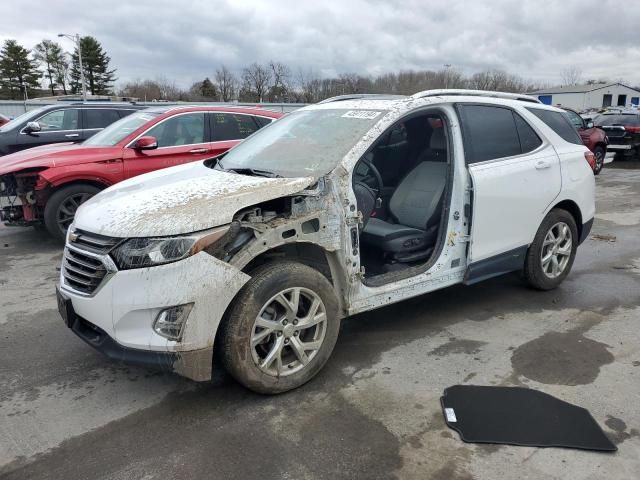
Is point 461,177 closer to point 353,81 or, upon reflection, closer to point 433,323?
point 433,323

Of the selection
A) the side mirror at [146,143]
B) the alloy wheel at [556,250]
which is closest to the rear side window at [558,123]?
the alloy wheel at [556,250]

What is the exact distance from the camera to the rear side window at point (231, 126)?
→ 7.70 meters

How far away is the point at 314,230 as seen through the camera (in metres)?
3.27

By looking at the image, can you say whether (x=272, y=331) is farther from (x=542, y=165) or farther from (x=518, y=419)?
(x=542, y=165)

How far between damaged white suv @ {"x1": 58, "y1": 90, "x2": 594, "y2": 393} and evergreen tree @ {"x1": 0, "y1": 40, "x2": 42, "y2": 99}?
78551 millimetres

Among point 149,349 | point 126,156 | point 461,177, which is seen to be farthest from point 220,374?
point 126,156

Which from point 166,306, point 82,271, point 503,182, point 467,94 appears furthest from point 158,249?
point 467,94

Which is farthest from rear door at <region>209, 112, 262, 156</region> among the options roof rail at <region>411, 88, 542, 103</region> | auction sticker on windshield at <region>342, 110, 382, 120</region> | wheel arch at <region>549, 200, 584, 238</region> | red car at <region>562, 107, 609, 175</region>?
red car at <region>562, 107, 609, 175</region>

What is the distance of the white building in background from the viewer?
83.8 meters

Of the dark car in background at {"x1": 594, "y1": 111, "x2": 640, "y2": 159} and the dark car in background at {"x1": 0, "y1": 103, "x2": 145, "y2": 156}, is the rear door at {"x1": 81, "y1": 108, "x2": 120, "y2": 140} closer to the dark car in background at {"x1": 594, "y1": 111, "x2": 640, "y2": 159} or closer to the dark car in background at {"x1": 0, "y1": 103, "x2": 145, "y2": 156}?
the dark car in background at {"x1": 0, "y1": 103, "x2": 145, "y2": 156}

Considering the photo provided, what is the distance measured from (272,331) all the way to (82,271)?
1176mm

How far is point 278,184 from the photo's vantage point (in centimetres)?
323

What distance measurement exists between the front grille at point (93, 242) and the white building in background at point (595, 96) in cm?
8956

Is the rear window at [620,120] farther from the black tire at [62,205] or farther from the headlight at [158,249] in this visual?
the headlight at [158,249]
